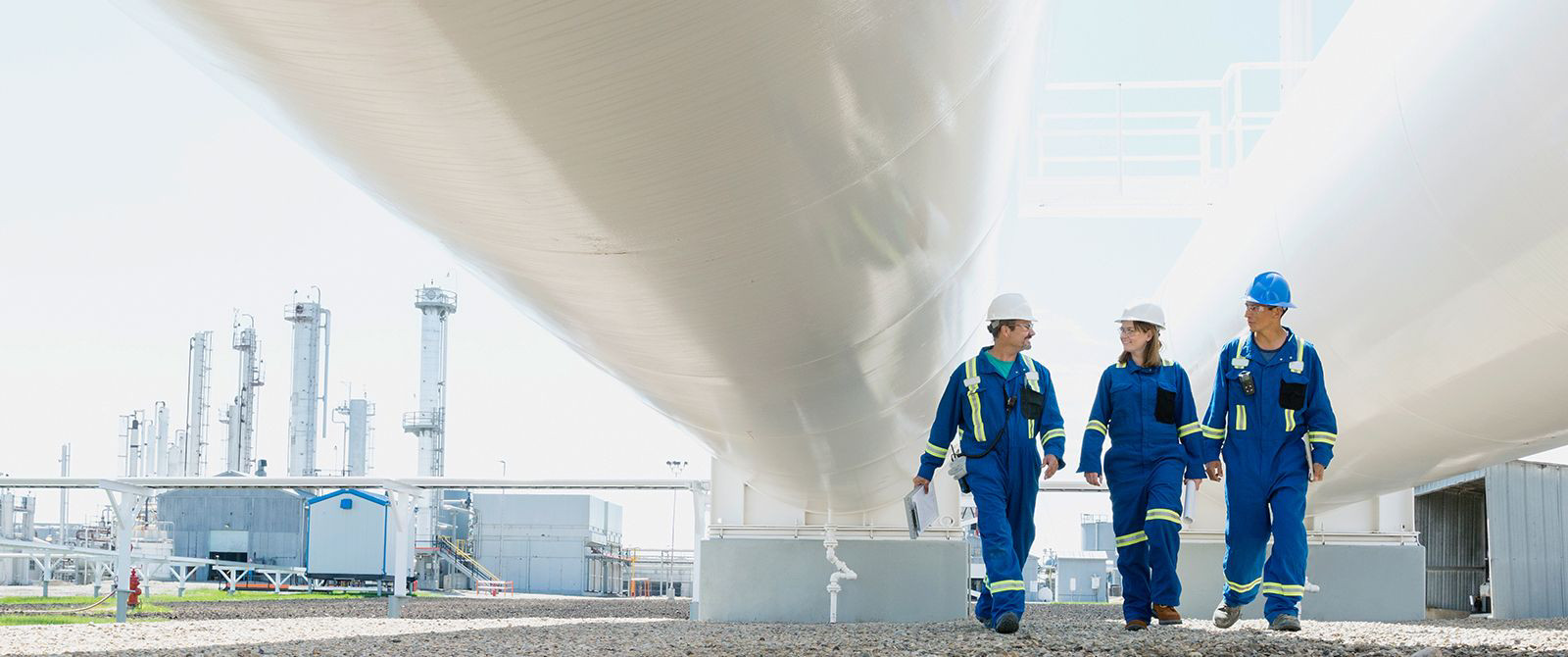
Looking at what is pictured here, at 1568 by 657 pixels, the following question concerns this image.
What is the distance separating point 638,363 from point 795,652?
973 mm

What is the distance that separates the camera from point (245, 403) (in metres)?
46.5

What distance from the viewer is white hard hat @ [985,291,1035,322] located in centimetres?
522

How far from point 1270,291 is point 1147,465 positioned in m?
0.84

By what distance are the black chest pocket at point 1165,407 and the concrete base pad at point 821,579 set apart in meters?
5.83

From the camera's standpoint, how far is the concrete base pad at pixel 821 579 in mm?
10875

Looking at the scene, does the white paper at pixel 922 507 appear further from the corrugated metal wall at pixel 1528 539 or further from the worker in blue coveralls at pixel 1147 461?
the corrugated metal wall at pixel 1528 539

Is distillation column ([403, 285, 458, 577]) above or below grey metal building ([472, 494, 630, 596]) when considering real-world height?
above

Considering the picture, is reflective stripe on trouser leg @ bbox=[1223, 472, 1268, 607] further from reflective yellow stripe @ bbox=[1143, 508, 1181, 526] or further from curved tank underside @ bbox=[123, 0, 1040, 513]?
curved tank underside @ bbox=[123, 0, 1040, 513]

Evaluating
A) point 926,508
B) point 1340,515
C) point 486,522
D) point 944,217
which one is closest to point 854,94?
point 944,217

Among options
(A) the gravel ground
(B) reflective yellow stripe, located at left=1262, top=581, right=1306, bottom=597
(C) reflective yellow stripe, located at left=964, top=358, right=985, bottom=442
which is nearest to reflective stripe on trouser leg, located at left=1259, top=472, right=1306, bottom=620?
(B) reflective yellow stripe, located at left=1262, top=581, right=1306, bottom=597

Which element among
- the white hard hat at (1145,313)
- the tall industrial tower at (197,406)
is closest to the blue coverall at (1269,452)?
the white hard hat at (1145,313)

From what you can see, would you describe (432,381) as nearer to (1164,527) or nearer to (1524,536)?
(1524,536)

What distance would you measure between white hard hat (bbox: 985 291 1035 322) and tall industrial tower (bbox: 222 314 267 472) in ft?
145

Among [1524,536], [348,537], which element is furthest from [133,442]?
[1524,536]
